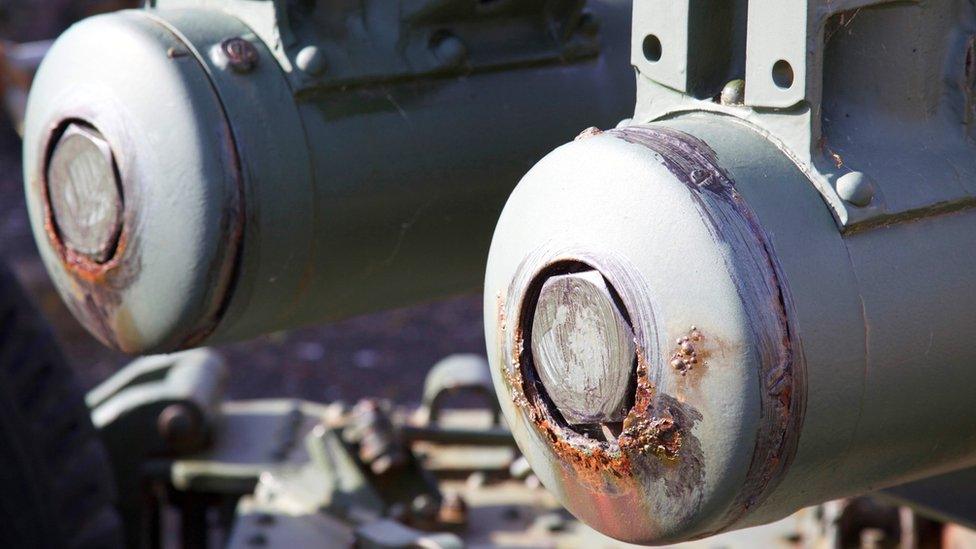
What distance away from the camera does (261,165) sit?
1.65 meters

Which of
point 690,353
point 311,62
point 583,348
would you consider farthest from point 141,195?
point 690,353

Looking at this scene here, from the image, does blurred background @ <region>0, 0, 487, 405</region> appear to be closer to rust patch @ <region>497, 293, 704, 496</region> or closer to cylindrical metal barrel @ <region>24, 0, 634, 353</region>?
cylindrical metal barrel @ <region>24, 0, 634, 353</region>

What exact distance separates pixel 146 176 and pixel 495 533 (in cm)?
121

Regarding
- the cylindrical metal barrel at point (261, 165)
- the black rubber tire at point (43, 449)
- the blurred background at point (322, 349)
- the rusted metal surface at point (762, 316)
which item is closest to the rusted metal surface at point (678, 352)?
the rusted metal surface at point (762, 316)

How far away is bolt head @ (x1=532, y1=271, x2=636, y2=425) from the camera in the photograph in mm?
1210

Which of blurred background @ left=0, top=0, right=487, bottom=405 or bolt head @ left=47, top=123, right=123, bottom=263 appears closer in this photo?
bolt head @ left=47, top=123, right=123, bottom=263

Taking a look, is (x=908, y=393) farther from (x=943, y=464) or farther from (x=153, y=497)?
A: (x=153, y=497)

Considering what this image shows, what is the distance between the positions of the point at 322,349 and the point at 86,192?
4.64 metres

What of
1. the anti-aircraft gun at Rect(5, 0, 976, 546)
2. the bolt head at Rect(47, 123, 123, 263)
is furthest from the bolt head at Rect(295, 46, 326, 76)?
the bolt head at Rect(47, 123, 123, 263)

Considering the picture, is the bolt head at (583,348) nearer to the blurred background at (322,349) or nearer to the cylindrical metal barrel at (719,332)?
the cylindrical metal barrel at (719,332)

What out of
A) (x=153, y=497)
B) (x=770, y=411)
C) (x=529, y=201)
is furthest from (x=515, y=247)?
(x=153, y=497)

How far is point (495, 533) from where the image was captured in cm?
262

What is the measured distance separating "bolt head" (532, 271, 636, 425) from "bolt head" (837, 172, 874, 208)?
21cm

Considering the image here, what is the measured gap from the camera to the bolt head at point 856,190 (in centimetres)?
120
